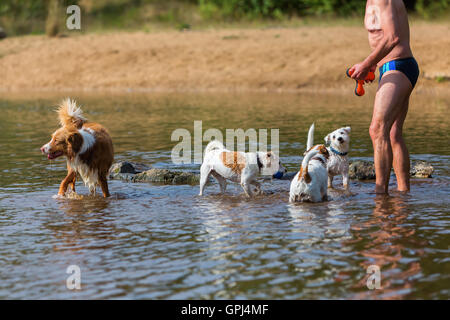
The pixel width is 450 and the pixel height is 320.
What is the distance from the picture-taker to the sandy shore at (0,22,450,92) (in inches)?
1063

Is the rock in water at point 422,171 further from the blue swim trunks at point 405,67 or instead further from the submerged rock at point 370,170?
the blue swim trunks at point 405,67

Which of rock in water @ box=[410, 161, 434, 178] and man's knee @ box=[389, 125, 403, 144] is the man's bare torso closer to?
man's knee @ box=[389, 125, 403, 144]

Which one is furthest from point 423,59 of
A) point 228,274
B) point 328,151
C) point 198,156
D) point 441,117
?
point 228,274

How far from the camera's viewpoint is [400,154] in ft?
→ 30.9

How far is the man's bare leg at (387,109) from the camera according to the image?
8.94 metres

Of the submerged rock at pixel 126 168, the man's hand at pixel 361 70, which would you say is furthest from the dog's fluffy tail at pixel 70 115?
the man's hand at pixel 361 70

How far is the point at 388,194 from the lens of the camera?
9352 mm

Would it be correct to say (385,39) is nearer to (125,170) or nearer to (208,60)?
(125,170)

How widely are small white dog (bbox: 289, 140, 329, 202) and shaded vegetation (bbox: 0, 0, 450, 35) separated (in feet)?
84.6

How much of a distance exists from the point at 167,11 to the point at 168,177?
30.5 meters

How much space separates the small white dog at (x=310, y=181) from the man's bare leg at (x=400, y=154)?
3.52 feet

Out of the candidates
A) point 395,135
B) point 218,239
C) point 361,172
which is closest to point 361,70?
point 395,135

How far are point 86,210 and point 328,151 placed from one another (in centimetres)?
329
